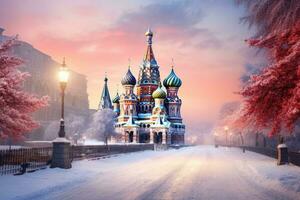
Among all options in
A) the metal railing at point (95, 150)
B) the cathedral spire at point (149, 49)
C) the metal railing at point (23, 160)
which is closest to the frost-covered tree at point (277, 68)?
the metal railing at point (23, 160)

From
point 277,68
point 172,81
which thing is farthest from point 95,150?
point 172,81

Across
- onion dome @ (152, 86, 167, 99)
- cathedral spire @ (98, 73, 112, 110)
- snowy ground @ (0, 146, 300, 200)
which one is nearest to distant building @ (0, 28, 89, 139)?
cathedral spire @ (98, 73, 112, 110)

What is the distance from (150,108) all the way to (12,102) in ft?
287

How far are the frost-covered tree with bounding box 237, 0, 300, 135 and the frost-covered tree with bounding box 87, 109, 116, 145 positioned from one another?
77.0 m

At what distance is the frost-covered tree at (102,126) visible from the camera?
88188mm

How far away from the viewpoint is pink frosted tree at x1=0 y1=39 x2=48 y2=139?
17719 mm

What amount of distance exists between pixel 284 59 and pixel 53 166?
12.8 meters

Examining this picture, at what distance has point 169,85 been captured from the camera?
10669 cm

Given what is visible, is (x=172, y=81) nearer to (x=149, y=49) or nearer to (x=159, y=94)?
(x=159, y=94)

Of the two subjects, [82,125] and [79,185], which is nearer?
[79,185]

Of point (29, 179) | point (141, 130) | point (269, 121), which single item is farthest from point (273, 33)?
point (141, 130)

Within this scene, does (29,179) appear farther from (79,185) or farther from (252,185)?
(252,185)

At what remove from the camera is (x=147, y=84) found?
10631 centimetres

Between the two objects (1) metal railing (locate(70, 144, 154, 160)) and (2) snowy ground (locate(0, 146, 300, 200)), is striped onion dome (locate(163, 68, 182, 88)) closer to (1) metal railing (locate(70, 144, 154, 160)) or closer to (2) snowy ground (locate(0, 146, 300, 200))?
(1) metal railing (locate(70, 144, 154, 160))
